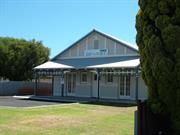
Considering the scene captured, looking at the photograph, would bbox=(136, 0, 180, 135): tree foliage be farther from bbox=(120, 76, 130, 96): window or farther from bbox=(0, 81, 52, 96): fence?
bbox=(0, 81, 52, 96): fence

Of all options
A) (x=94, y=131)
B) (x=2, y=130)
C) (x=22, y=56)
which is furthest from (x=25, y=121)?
(x=22, y=56)

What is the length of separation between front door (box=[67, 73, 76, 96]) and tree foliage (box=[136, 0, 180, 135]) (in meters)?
24.7

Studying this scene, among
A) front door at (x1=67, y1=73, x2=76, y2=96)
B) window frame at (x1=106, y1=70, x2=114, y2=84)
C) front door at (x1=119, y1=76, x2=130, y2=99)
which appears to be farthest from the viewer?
front door at (x1=67, y1=73, x2=76, y2=96)

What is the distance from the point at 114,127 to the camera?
14.5m

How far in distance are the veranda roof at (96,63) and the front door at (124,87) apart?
158 cm

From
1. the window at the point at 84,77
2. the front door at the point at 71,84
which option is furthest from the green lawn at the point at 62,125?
the front door at the point at 71,84

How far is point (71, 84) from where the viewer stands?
35.6 metres

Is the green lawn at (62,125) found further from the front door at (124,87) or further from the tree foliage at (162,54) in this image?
the front door at (124,87)

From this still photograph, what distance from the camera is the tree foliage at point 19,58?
147 ft

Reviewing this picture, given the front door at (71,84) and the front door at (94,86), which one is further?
the front door at (71,84)

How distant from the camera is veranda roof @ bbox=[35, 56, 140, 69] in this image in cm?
2960

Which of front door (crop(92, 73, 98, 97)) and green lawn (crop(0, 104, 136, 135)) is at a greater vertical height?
front door (crop(92, 73, 98, 97))

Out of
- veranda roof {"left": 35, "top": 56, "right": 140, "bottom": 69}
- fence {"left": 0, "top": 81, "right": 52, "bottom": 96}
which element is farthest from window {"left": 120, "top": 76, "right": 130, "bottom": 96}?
fence {"left": 0, "top": 81, "right": 52, "bottom": 96}

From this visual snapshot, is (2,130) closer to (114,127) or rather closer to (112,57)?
(114,127)
